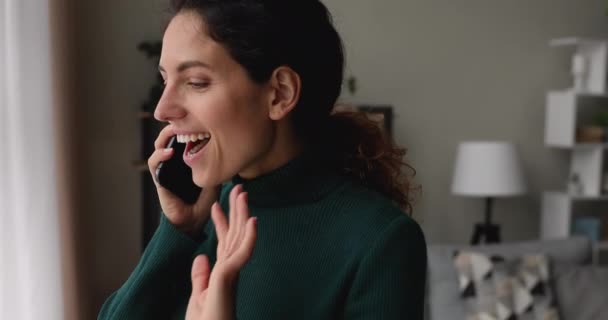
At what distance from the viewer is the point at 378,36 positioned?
11.2 ft

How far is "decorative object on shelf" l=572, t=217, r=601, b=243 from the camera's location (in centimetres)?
359

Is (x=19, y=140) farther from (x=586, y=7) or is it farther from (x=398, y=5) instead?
(x=586, y=7)

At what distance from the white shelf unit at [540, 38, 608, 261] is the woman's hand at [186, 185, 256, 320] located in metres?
3.22

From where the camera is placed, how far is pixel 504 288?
2.34 meters

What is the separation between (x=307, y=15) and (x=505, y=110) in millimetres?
3172

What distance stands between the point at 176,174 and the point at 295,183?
17 cm

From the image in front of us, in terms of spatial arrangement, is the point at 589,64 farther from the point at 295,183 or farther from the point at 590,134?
the point at 295,183

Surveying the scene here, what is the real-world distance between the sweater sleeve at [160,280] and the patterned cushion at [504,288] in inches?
66.0

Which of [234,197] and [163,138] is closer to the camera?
[234,197]

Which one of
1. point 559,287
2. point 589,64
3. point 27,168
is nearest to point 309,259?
point 27,168

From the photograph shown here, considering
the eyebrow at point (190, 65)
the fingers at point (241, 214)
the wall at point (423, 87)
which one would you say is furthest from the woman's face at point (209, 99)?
the wall at point (423, 87)

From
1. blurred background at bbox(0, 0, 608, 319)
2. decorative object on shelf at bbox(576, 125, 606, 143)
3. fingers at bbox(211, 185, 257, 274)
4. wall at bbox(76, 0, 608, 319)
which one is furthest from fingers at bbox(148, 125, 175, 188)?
decorative object on shelf at bbox(576, 125, 606, 143)

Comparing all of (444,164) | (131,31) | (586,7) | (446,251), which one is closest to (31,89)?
(131,31)

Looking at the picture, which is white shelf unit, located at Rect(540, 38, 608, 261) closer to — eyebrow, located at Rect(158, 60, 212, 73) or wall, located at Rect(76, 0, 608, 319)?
wall, located at Rect(76, 0, 608, 319)
